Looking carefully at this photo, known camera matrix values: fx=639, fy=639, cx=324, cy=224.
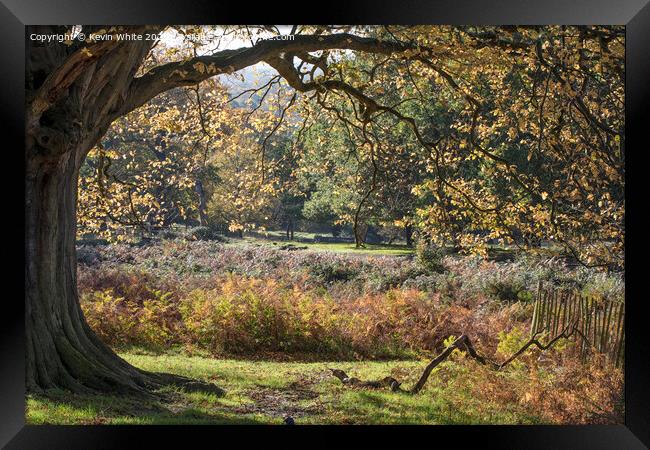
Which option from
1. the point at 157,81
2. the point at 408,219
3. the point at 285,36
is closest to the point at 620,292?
the point at 408,219

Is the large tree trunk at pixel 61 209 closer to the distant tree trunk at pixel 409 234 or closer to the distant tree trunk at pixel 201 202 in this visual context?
the distant tree trunk at pixel 201 202

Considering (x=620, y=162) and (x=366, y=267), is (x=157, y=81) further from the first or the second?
(x=620, y=162)

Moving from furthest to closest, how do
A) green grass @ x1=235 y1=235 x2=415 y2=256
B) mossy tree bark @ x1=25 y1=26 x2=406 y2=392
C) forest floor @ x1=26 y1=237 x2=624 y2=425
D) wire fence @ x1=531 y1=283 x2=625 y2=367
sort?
1. green grass @ x1=235 y1=235 x2=415 y2=256
2. wire fence @ x1=531 y1=283 x2=625 y2=367
3. forest floor @ x1=26 y1=237 x2=624 y2=425
4. mossy tree bark @ x1=25 y1=26 x2=406 y2=392

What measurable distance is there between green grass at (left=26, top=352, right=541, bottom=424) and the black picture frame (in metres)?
0.19

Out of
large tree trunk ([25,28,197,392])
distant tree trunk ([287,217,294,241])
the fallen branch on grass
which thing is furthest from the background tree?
the fallen branch on grass

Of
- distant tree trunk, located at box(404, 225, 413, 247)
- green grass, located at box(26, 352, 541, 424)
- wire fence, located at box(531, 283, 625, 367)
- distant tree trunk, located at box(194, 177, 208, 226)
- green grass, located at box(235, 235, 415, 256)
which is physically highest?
distant tree trunk, located at box(194, 177, 208, 226)

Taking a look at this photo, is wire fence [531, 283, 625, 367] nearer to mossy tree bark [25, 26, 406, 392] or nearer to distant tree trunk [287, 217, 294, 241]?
distant tree trunk [287, 217, 294, 241]

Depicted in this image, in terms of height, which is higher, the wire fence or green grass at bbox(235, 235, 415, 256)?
green grass at bbox(235, 235, 415, 256)

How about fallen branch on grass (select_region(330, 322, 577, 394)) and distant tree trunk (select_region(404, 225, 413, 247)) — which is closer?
fallen branch on grass (select_region(330, 322, 577, 394))

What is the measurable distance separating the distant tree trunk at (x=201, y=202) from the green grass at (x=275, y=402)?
70.1 inches

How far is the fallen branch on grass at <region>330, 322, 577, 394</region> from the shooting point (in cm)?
734
